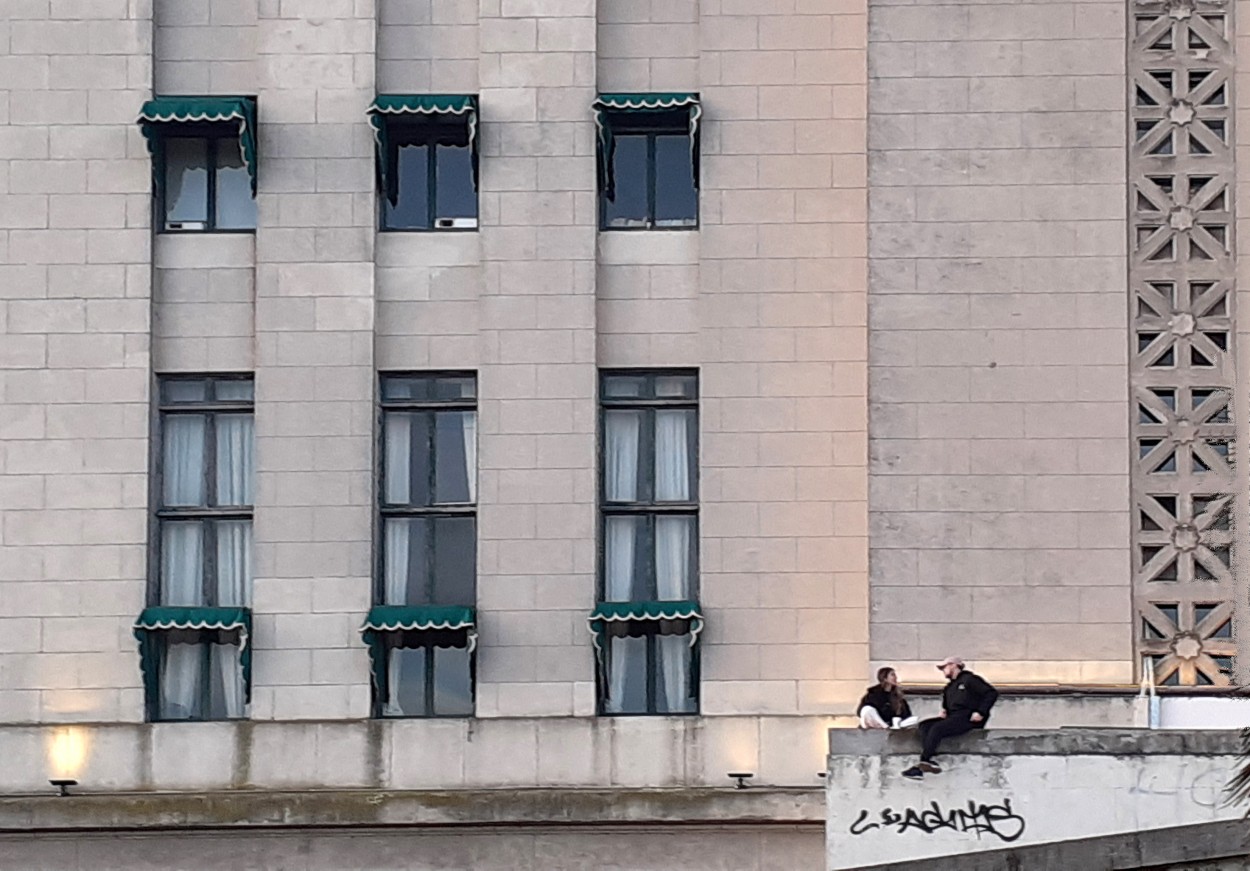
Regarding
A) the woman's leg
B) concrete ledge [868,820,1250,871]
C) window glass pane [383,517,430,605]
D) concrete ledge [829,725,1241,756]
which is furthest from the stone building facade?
concrete ledge [868,820,1250,871]

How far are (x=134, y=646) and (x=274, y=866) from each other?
3242 mm

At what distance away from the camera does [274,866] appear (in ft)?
111

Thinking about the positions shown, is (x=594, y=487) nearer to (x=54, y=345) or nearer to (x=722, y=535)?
(x=722, y=535)

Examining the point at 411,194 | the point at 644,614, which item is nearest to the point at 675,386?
the point at 644,614

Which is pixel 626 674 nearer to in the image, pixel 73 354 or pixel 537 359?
pixel 537 359

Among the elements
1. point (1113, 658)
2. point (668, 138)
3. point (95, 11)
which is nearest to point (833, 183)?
point (668, 138)

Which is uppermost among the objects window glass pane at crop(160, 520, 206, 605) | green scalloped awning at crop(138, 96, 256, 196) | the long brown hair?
green scalloped awning at crop(138, 96, 256, 196)

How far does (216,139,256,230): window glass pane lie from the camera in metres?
35.6

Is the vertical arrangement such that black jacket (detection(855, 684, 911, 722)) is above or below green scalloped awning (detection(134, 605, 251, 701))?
below

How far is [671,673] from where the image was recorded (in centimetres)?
3469

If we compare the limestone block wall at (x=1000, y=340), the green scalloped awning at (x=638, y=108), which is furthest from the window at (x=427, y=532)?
the limestone block wall at (x=1000, y=340)

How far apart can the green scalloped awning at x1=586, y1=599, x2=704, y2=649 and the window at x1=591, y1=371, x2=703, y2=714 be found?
0.96 feet

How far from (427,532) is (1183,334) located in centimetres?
963

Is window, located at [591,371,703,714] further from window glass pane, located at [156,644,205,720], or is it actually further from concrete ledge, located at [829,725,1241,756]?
window glass pane, located at [156,644,205,720]
